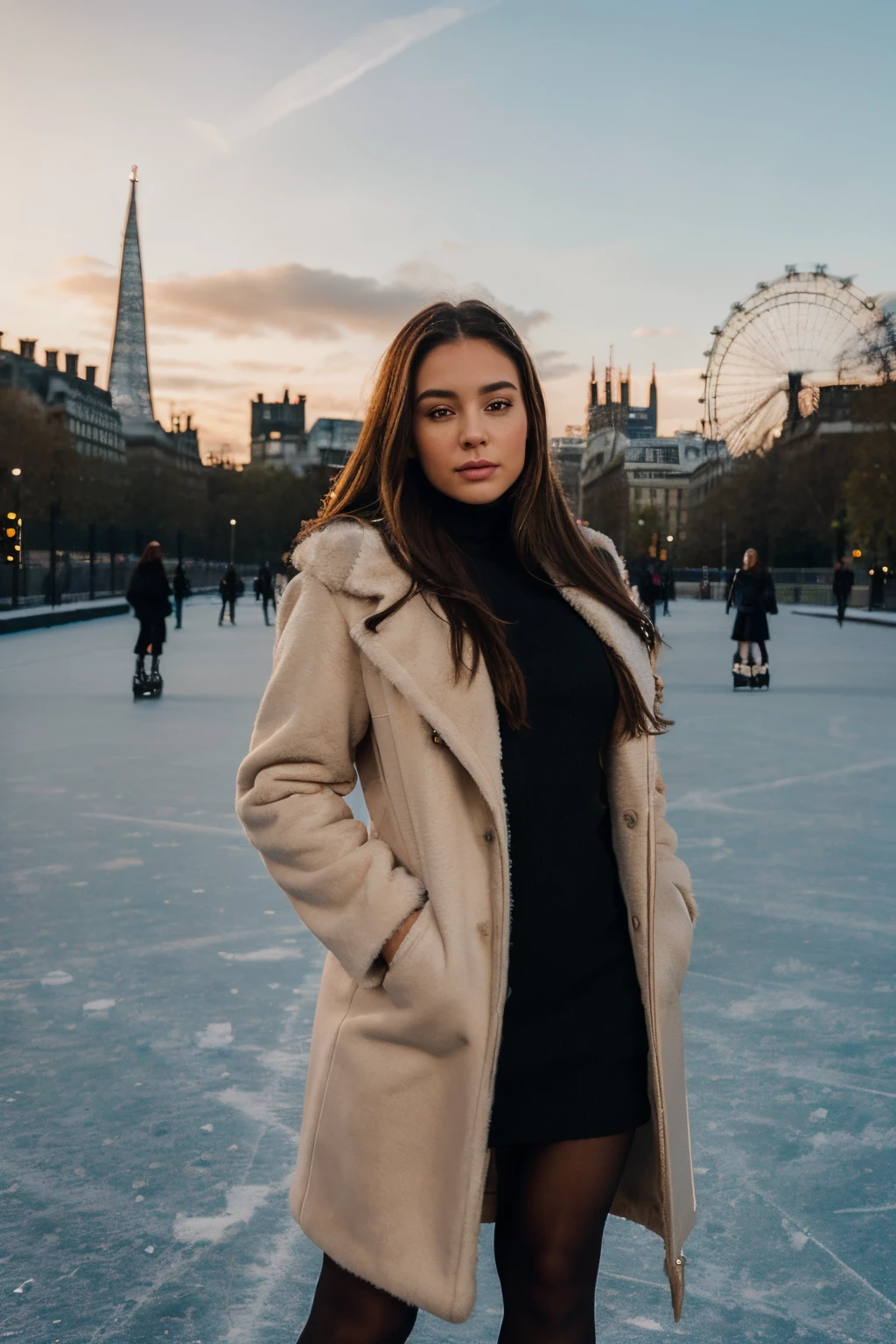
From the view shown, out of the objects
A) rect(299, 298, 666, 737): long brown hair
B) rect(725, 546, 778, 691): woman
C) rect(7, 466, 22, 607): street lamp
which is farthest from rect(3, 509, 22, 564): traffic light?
rect(299, 298, 666, 737): long brown hair

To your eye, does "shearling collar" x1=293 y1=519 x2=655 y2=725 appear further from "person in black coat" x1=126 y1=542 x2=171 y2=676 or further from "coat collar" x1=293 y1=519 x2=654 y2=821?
"person in black coat" x1=126 y1=542 x2=171 y2=676

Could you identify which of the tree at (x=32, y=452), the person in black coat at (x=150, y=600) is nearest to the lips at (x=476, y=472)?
the person in black coat at (x=150, y=600)

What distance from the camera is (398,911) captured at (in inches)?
66.6

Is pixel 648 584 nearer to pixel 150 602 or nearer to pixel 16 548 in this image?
pixel 16 548

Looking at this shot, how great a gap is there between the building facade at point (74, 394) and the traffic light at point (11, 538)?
5980cm

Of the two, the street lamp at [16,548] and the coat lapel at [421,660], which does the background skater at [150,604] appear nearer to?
the coat lapel at [421,660]

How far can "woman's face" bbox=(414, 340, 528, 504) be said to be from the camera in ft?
6.25

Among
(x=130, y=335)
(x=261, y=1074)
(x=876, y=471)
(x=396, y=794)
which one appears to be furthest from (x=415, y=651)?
(x=130, y=335)

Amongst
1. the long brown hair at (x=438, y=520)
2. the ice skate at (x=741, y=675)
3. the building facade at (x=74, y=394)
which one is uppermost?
the building facade at (x=74, y=394)

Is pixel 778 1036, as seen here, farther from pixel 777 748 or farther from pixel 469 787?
pixel 777 748

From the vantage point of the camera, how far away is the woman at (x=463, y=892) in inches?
67.1

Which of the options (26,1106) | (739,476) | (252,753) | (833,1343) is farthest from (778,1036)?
(739,476)

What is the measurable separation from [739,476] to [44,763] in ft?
208

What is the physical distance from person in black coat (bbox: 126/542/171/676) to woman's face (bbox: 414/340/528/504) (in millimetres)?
10856
